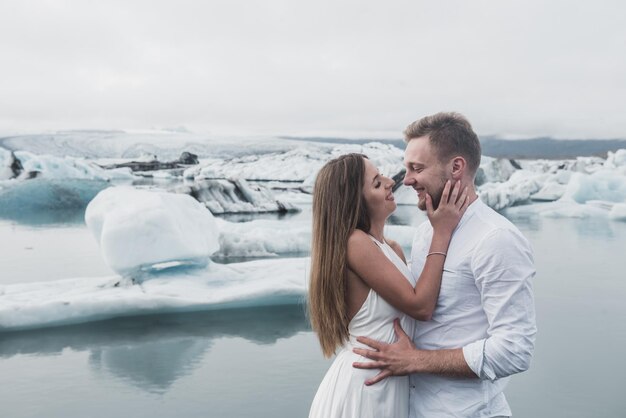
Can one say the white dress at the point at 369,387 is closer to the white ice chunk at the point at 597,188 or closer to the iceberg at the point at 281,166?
the white ice chunk at the point at 597,188

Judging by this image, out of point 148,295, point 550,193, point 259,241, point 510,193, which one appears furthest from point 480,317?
point 550,193

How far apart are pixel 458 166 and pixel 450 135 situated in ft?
0.23

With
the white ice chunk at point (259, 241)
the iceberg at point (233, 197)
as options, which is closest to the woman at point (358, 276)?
the white ice chunk at point (259, 241)

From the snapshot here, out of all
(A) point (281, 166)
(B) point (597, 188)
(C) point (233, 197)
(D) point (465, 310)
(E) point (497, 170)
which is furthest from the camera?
(A) point (281, 166)

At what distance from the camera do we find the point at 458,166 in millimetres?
1390

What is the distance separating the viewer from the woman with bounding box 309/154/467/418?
139cm

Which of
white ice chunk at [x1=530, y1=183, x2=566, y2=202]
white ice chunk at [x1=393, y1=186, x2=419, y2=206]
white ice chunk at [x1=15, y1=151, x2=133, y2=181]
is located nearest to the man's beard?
white ice chunk at [x1=15, y1=151, x2=133, y2=181]

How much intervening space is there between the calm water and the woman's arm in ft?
6.13

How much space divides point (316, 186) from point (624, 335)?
3877 mm

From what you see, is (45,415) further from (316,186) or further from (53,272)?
(53,272)

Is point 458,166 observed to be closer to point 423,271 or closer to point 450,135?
point 450,135

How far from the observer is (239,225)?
9.48 m

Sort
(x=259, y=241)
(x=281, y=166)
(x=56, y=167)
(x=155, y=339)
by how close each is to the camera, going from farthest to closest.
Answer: (x=281, y=166) → (x=56, y=167) → (x=259, y=241) → (x=155, y=339)

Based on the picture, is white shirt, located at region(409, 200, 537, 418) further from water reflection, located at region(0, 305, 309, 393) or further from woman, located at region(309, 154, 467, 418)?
water reflection, located at region(0, 305, 309, 393)
